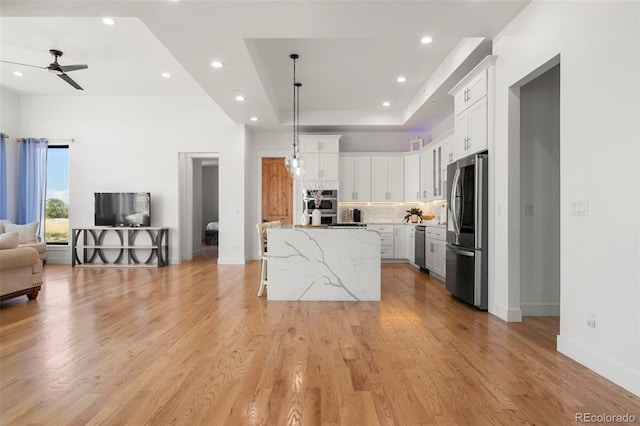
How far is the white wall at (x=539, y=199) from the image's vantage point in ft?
12.2

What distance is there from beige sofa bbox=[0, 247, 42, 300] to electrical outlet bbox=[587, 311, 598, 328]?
18.4 feet

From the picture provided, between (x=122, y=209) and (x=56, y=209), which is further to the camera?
(x=56, y=209)

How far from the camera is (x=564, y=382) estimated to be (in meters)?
2.26

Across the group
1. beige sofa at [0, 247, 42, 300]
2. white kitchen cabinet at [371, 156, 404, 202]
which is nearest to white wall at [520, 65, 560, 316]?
white kitchen cabinet at [371, 156, 404, 202]

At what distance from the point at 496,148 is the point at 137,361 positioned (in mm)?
3766

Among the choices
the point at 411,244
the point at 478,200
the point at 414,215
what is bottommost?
the point at 411,244

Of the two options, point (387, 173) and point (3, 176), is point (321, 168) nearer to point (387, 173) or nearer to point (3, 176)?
point (387, 173)

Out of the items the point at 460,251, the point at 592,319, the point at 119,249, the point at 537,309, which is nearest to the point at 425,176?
the point at 460,251

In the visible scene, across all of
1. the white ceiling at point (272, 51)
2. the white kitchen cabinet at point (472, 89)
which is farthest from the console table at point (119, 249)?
the white kitchen cabinet at point (472, 89)

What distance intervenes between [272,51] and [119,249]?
214 inches

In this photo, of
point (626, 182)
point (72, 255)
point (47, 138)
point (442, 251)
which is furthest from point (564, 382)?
point (47, 138)

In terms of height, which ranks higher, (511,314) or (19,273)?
(19,273)

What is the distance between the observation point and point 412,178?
7.84m

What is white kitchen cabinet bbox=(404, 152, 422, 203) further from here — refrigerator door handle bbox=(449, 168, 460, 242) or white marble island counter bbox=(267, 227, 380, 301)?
white marble island counter bbox=(267, 227, 380, 301)
